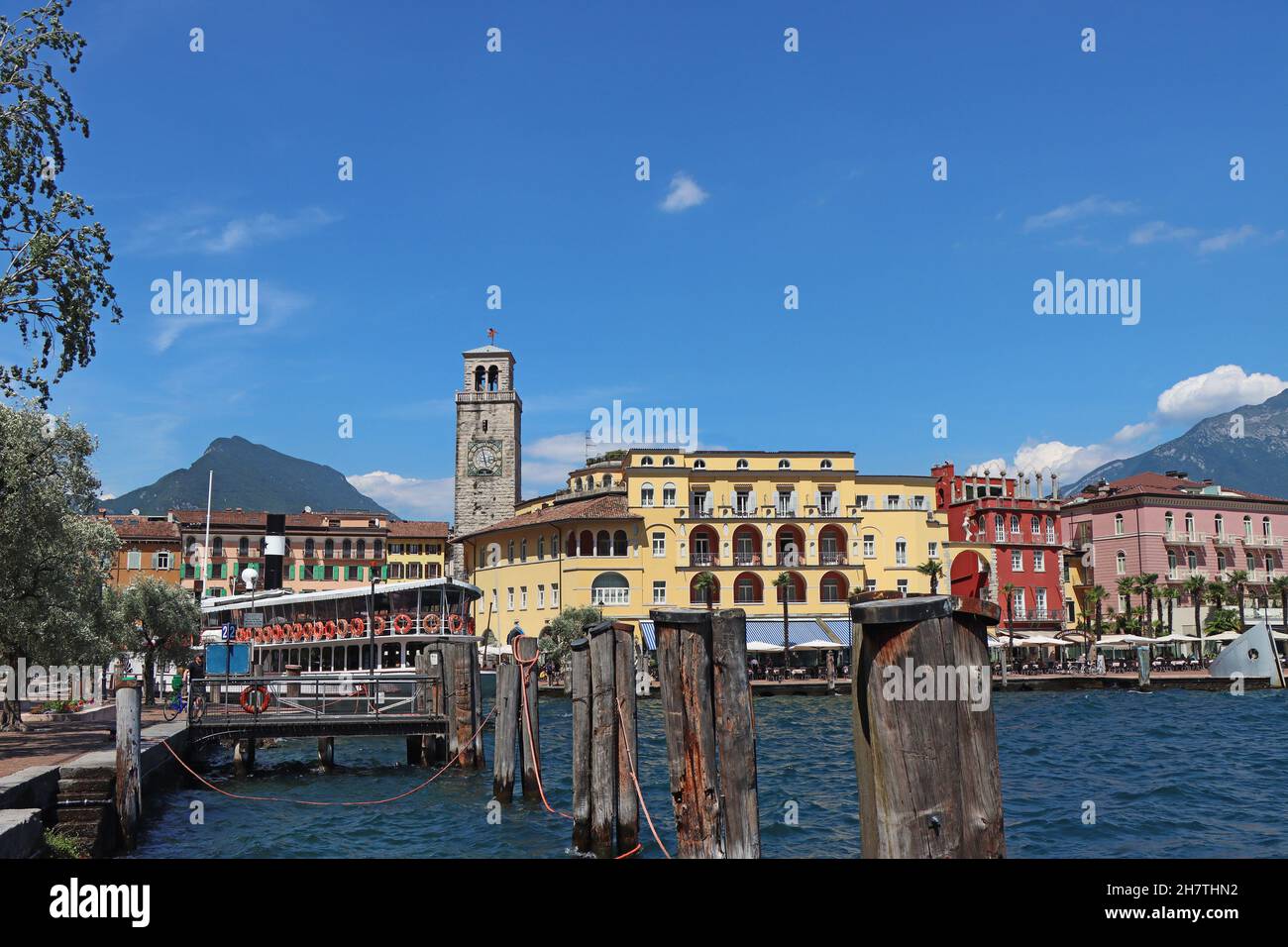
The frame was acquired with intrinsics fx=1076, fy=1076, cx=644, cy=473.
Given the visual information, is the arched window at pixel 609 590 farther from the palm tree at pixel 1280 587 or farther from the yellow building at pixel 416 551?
the palm tree at pixel 1280 587

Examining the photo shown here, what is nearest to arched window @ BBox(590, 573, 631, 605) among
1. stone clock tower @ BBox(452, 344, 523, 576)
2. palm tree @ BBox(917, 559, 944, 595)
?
palm tree @ BBox(917, 559, 944, 595)

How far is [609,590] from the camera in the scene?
66.0m

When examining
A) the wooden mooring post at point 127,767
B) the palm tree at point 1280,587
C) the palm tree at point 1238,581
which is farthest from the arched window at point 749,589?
the wooden mooring post at point 127,767

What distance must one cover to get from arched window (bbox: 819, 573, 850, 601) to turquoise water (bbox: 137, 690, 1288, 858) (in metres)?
31.8

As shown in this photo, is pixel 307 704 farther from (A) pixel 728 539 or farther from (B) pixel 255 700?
(A) pixel 728 539

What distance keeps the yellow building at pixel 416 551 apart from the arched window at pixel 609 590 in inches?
1393

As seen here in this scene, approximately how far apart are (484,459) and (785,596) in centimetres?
3455

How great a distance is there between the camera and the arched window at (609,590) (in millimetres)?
65938

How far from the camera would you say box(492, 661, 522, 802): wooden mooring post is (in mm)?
20312

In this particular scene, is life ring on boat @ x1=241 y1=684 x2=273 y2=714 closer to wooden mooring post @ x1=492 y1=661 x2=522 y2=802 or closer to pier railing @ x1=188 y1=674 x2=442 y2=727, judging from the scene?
pier railing @ x1=188 y1=674 x2=442 y2=727

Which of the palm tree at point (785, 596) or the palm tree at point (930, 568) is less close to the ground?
the palm tree at point (930, 568)

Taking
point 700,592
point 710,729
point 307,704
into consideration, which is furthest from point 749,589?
point 710,729

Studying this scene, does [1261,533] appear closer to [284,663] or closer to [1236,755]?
[1236,755]
